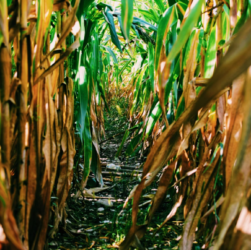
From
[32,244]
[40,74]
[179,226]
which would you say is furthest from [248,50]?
[179,226]

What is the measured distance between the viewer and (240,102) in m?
0.42

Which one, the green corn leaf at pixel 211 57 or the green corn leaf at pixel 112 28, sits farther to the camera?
the green corn leaf at pixel 112 28

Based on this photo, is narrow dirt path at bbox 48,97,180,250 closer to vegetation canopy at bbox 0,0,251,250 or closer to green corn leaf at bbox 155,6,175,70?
vegetation canopy at bbox 0,0,251,250

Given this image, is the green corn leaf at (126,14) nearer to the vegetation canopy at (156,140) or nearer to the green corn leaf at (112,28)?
the vegetation canopy at (156,140)

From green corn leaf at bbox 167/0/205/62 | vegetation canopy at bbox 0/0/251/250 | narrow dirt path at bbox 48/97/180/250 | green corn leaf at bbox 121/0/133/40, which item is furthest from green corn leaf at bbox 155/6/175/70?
narrow dirt path at bbox 48/97/180/250

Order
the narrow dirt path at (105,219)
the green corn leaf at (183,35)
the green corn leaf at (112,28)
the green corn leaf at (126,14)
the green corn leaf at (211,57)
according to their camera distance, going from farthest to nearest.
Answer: the green corn leaf at (112,28), the narrow dirt path at (105,219), the green corn leaf at (211,57), the green corn leaf at (126,14), the green corn leaf at (183,35)

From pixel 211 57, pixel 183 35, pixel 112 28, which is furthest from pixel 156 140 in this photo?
pixel 112 28

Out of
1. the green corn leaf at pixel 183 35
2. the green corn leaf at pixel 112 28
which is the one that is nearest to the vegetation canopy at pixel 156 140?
the green corn leaf at pixel 183 35

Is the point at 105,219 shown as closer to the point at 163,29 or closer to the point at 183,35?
the point at 163,29

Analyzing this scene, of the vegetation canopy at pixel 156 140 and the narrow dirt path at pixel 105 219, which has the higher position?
the vegetation canopy at pixel 156 140

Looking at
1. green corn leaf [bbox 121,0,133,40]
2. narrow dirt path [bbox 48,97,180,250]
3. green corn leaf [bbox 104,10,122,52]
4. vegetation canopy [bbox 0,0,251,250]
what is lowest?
narrow dirt path [bbox 48,97,180,250]

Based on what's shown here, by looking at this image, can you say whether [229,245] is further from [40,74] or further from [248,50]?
[40,74]

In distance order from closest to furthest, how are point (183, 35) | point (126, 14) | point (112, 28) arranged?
1. point (183, 35)
2. point (126, 14)
3. point (112, 28)

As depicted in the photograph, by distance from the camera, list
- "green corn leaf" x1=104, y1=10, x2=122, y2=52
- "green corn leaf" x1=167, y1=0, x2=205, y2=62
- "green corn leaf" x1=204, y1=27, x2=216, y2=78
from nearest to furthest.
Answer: "green corn leaf" x1=167, y1=0, x2=205, y2=62 → "green corn leaf" x1=204, y1=27, x2=216, y2=78 → "green corn leaf" x1=104, y1=10, x2=122, y2=52
